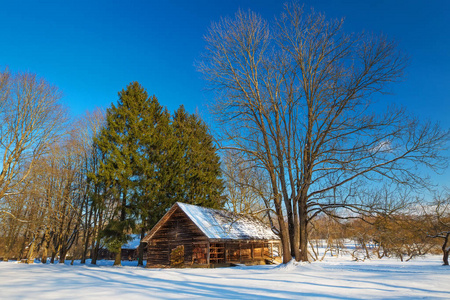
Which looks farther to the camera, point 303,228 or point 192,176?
point 192,176

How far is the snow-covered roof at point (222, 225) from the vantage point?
22625 millimetres

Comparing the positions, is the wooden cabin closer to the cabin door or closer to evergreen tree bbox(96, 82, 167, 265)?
the cabin door

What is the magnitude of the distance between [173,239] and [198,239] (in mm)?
3185

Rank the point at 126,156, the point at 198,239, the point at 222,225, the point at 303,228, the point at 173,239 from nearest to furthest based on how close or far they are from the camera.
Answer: the point at 303,228
the point at 198,239
the point at 173,239
the point at 222,225
the point at 126,156

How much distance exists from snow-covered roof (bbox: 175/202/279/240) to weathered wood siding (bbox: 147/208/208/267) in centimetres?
70

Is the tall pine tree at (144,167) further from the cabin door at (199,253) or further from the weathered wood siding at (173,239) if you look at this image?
the cabin door at (199,253)

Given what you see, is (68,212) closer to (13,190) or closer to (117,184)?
(117,184)

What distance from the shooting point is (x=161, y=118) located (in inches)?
1258

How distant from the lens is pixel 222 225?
2527 cm

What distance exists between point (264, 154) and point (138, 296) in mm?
12111

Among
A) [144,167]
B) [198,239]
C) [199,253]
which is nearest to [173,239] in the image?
[199,253]

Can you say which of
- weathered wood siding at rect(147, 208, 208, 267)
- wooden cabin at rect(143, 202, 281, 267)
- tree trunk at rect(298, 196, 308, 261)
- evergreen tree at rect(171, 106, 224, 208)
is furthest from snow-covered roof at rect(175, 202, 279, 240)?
tree trunk at rect(298, 196, 308, 261)

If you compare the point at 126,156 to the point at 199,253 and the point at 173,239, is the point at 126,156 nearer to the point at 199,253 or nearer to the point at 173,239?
the point at 173,239

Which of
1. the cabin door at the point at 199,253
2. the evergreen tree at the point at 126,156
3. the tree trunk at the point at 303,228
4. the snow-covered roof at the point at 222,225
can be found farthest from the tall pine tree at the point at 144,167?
the tree trunk at the point at 303,228
